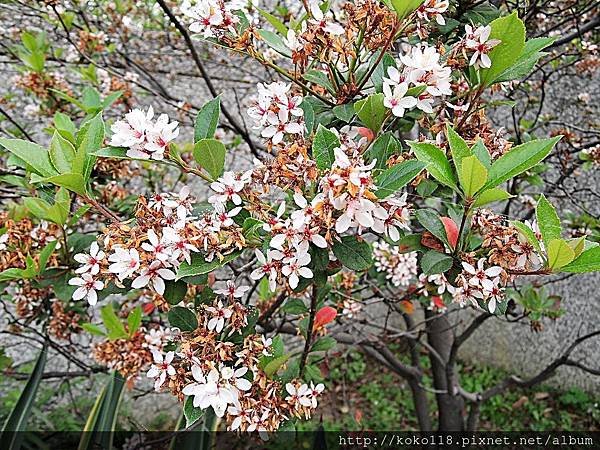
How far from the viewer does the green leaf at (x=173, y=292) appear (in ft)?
1.88

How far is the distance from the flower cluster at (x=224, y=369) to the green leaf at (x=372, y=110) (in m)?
0.22

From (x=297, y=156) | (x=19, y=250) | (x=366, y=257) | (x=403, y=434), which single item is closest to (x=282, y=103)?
(x=297, y=156)

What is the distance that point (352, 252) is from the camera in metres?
0.54

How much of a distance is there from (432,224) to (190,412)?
327 millimetres

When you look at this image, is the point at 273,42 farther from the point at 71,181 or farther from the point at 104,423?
the point at 104,423

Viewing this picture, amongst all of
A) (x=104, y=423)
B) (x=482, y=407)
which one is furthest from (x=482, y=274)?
(x=482, y=407)

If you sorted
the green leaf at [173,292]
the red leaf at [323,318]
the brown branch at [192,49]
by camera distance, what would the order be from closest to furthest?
the green leaf at [173,292] → the red leaf at [323,318] → the brown branch at [192,49]

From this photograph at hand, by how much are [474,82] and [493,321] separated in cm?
236

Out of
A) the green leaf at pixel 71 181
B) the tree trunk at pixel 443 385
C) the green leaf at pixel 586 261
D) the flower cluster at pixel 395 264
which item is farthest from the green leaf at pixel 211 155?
the tree trunk at pixel 443 385

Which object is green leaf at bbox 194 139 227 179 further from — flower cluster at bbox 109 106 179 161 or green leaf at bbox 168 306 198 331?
green leaf at bbox 168 306 198 331

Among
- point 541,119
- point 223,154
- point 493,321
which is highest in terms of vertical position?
point 541,119

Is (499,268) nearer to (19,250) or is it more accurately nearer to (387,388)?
(19,250)

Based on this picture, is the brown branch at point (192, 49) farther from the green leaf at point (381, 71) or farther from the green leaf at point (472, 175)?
the green leaf at point (472, 175)

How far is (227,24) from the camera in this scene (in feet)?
1.90
